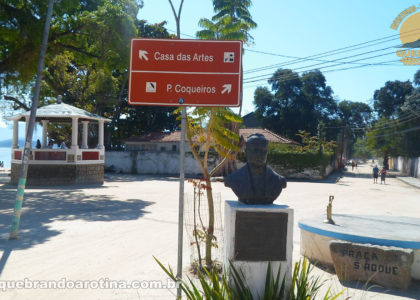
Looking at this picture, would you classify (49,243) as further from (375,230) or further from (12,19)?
(12,19)

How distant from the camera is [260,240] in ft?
11.8

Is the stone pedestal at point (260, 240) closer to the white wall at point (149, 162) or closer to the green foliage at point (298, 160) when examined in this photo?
the green foliage at point (298, 160)

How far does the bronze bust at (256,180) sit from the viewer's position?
3799 mm

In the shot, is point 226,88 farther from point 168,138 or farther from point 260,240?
point 168,138

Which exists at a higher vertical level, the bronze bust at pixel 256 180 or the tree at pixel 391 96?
the tree at pixel 391 96

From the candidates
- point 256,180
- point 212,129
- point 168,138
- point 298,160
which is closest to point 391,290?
point 256,180

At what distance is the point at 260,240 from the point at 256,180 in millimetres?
666

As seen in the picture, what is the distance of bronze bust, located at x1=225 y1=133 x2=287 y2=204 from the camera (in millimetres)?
3799

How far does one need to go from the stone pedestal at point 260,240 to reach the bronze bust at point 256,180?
234 millimetres

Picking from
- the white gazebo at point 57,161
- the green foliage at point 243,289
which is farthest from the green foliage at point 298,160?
the green foliage at point 243,289

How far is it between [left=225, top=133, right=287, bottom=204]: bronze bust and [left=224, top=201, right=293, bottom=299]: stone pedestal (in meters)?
0.23

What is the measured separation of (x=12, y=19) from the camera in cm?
1174

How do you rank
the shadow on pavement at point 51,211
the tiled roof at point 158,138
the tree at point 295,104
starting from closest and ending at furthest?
the shadow on pavement at point 51,211 → the tiled roof at point 158,138 → the tree at point 295,104

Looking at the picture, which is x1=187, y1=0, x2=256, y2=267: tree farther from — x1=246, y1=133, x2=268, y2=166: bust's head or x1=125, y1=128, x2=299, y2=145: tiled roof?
x1=125, y1=128, x2=299, y2=145: tiled roof
